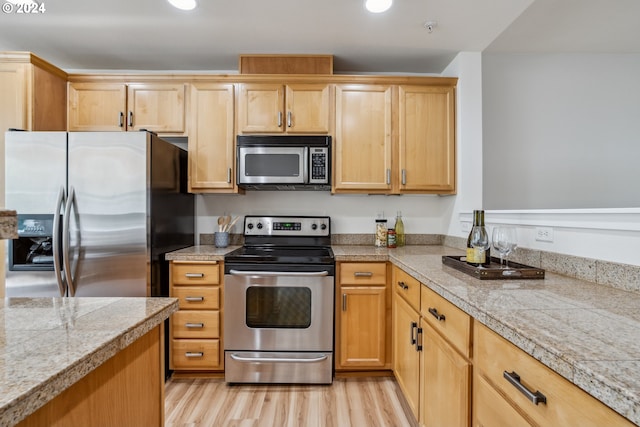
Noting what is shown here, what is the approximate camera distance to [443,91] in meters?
2.54

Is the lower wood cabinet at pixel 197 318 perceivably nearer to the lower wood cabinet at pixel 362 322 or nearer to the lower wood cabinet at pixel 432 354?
the lower wood cabinet at pixel 362 322

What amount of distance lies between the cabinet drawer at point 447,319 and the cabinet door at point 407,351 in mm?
169

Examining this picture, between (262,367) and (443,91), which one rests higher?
(443,91)

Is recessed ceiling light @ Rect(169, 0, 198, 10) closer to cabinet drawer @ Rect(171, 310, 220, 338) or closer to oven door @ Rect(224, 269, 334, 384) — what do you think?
oven door @ Rect(224, 269, 334, 384)

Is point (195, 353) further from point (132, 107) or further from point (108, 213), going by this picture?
point (132, 107)

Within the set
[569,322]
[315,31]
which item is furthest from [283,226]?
[569,322]

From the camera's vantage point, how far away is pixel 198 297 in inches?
87.6

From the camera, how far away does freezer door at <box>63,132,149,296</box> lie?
2.06 metres

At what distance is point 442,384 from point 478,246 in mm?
665

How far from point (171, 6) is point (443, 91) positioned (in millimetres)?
1942

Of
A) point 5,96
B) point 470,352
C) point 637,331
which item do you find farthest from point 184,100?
point 637,331

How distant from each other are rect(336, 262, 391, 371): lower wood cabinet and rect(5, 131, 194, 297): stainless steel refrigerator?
4.21 feet

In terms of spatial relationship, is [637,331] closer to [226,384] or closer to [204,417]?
[204,417]

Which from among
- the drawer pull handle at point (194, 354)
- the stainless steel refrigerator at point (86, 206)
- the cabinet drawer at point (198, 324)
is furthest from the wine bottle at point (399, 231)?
the stainless steel refrigerator at point (86, 206)
